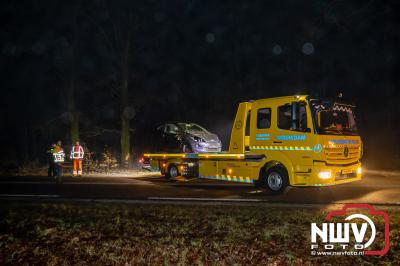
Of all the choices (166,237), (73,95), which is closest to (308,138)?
(166,237)

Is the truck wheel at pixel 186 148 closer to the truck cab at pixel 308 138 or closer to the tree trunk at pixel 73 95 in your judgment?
the truck cab at pixel 308 138

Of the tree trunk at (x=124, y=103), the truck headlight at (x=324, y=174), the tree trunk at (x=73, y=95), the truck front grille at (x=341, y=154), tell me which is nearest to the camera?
the truck headlight at (x=324, y=174)

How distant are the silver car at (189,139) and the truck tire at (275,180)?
493 cm

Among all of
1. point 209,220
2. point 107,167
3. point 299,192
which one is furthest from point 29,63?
point 209,220

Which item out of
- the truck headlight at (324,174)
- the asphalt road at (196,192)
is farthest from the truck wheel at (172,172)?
the truck headlight at (324,174)

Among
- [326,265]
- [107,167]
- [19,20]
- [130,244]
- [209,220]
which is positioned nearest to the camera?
[326,265]

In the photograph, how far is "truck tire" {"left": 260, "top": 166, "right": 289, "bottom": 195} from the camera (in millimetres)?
12289

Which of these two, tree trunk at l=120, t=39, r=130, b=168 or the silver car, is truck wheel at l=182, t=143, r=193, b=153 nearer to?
the silver car

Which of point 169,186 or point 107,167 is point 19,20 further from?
point 169,186

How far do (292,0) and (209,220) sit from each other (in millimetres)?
24689

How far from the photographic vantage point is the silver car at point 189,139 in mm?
17188

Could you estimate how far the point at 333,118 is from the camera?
12125 millimetres

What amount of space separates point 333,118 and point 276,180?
95.1 inches

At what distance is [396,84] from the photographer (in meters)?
30.0
